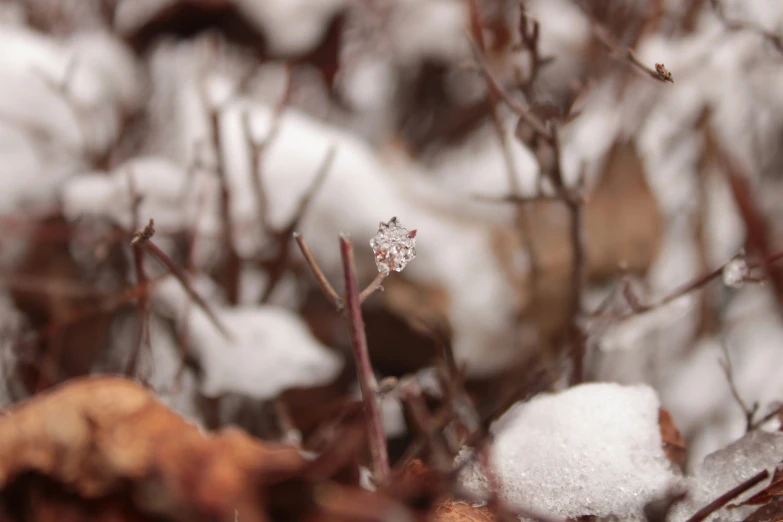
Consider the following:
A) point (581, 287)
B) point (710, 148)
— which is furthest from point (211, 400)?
point (710, 148)

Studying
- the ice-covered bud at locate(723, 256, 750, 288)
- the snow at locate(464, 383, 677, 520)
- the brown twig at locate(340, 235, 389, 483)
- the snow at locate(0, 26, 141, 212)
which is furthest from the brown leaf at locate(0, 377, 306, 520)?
the snow at locate(0, 26, 141, 212)

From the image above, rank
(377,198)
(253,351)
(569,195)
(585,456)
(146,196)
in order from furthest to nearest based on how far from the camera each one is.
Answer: (377,198) < (146,196) < (253,351) < (569,195) < (585,456)

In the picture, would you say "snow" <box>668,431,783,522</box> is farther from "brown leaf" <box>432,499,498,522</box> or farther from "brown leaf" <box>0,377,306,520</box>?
"brown leaf" <box>0,377,306,520</box>

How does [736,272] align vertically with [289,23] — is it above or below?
below

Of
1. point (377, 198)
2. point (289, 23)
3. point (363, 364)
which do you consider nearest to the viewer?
point (363, 364)

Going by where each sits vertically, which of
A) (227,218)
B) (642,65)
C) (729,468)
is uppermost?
(642,65)

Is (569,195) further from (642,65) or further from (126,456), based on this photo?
(126,456)

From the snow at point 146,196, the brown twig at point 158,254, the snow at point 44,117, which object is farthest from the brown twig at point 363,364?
the snow at point 44,117

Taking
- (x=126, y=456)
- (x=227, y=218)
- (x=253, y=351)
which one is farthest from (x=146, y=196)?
(x=126, y=456)
